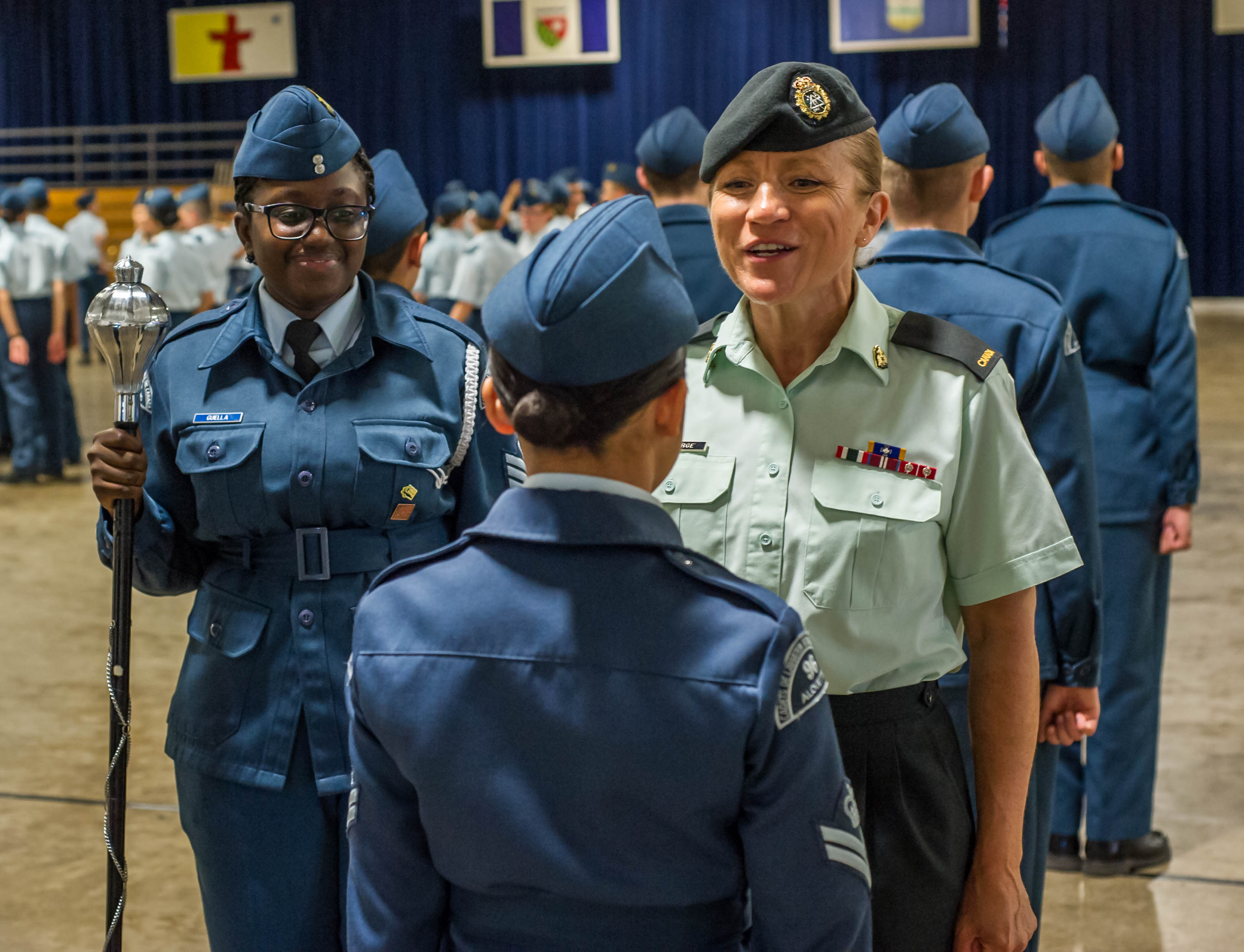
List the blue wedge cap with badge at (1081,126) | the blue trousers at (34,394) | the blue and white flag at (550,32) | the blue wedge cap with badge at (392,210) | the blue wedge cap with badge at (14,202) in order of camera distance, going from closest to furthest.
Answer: the blue wedge cap with badge at (392,210) < the blue wedge cap with badge at (1081,126) < the blue trousers at (34,394) < the blue wedge cap with badge at (14,202) < the blue and white flag at (550,32)

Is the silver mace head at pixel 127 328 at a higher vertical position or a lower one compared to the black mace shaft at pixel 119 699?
higher

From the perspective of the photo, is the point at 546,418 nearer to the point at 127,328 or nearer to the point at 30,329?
the point at 127,328

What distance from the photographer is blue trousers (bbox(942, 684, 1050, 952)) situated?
192cm

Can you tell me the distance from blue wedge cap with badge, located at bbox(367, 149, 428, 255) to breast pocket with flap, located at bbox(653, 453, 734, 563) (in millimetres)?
1380

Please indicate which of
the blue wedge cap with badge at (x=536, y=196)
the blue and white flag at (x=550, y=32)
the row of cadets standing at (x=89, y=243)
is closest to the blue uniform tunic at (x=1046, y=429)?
the blue wedge cap with badge at (x=536, y=196)

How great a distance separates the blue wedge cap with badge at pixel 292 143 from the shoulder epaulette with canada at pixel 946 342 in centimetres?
79

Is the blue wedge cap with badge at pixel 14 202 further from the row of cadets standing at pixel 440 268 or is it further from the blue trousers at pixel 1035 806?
the blue trousers at pixel 1035 806

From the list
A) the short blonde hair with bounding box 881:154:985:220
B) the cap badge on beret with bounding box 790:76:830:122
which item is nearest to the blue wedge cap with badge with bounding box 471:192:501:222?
the short blonde hair with bounding box 881:154:985:220

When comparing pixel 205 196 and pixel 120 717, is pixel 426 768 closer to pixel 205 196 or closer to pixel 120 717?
pixel 120 717

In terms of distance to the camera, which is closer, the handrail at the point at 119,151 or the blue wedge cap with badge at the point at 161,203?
the blue wedge cap with badge at the point at 161,203

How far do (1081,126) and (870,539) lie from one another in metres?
2.05

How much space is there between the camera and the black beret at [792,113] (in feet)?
4.56

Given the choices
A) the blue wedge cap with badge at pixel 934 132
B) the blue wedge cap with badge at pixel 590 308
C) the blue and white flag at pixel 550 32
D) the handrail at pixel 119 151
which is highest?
the blue and white flag at pixel 550 32

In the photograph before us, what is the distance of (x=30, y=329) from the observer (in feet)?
25.5
